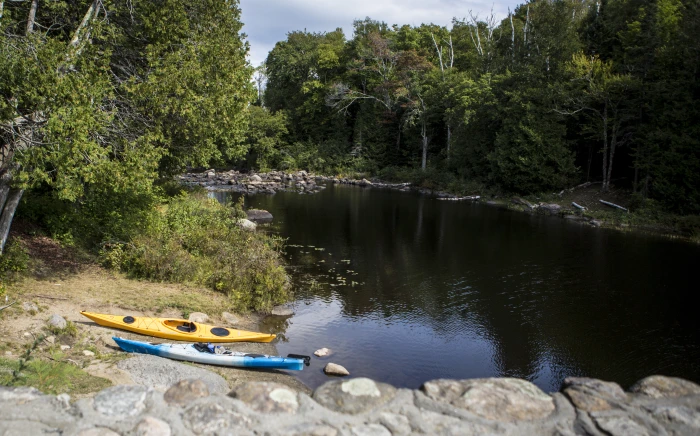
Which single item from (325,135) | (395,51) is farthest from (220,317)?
(325,135)

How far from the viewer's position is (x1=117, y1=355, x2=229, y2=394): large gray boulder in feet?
28.5

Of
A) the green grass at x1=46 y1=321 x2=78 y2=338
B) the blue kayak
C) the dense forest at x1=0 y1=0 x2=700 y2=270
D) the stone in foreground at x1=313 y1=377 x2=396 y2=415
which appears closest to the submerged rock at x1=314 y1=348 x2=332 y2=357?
the blue kayak

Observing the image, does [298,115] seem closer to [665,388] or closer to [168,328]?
[168,328]

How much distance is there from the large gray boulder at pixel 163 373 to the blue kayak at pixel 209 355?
0.30 m

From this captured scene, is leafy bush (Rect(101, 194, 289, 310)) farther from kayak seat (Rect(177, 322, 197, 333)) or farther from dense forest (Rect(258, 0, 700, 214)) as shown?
dense forest (Rect(258, 0, 700, 214))

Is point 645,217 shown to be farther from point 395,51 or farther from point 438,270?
point 395,51

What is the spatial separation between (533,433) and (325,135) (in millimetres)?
60784

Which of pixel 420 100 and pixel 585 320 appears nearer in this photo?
pixel 585 320

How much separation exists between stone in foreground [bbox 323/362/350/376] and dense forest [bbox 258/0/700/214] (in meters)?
25.6

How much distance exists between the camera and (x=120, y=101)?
1392 cm

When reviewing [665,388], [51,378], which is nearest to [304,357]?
[51,378]

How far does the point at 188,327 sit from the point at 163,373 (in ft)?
A: 6.68

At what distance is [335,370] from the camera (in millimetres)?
10859

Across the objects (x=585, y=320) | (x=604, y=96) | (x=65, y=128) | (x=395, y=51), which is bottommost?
(x=585, y=320)
